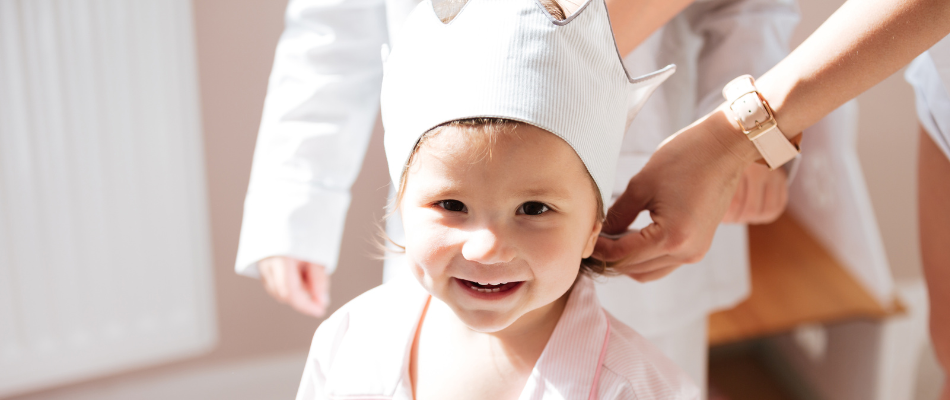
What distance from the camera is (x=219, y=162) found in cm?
103

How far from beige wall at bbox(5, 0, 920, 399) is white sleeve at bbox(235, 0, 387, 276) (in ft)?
0.68

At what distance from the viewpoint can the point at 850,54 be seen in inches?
18.5

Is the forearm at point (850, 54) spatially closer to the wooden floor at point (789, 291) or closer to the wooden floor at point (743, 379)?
the wooden floor at point (789, 291)

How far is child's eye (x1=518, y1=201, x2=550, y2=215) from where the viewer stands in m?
0.42

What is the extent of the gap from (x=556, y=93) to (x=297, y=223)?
1.09ft

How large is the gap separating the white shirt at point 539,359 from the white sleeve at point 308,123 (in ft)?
0.47

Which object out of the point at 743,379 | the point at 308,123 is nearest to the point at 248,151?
the point at 308,123

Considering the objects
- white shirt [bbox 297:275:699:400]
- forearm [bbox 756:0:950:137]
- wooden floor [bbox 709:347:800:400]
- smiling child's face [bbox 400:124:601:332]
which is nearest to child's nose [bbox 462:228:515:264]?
smiling child's face [bbox 400:124:601:332]

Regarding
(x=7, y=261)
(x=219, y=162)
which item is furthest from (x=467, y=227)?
(x=7, y=261)

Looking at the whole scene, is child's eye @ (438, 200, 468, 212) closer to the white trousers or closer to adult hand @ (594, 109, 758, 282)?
adult hand @ (594, 109, 758, 282)

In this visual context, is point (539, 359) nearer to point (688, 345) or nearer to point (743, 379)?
point (688, 345)

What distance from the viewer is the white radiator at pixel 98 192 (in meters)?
0.89

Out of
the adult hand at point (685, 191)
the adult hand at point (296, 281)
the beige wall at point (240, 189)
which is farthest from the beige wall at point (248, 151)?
the adult hand at point (685, 191)

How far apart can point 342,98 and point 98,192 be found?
48 centimetres
